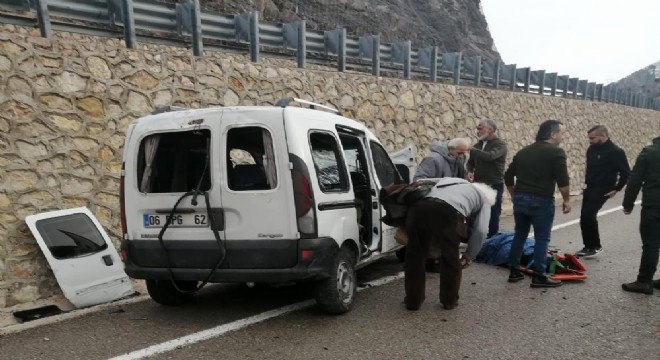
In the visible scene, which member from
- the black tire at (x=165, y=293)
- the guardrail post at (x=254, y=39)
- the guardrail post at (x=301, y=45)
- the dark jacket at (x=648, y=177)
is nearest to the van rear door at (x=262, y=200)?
the black tire at (x=165, y=293)

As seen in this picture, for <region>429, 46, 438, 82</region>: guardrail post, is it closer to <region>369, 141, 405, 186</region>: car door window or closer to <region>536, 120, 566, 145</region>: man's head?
<region>536, 120, 566, 145</region>: man's head

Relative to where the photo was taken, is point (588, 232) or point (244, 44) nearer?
point (588, 232)

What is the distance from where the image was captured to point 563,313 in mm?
4309

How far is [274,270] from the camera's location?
3.87 metres

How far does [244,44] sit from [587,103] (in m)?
16.3

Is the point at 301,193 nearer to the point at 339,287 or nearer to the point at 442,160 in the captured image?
the point at 339,287

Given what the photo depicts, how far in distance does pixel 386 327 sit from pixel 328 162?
1.57 meters

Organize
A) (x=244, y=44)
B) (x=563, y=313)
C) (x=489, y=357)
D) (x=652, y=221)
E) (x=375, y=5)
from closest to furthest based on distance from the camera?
(x=489, y=357) < (x=563, y=313) < (x=652, y=221) < (x=244, y=44) < (x=375, y=5)

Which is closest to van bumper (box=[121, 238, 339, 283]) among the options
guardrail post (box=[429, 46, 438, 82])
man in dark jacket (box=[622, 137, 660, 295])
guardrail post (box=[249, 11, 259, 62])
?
man in dark jacket (box=[622, 137, 660, 295])

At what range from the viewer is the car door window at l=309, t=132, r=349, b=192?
416 cm

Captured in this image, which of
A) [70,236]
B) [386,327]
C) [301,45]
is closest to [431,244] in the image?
[386,327]

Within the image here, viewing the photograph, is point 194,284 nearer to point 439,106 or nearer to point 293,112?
point 293,112

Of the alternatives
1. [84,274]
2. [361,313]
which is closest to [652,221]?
[361,313]

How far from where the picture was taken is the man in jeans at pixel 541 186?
513 cm
